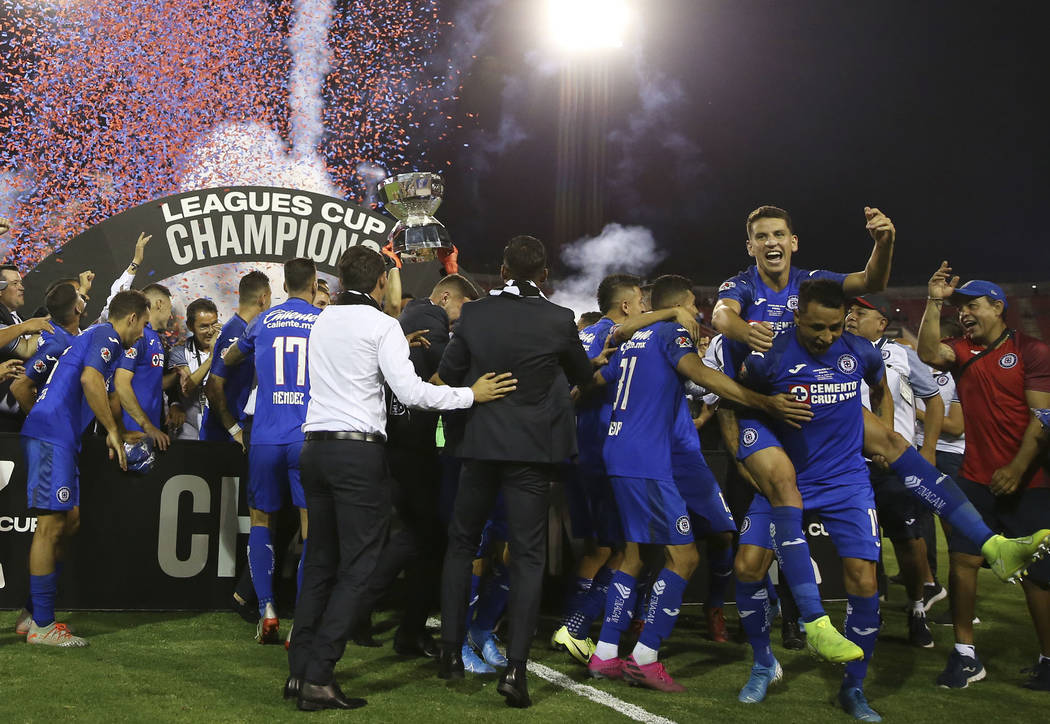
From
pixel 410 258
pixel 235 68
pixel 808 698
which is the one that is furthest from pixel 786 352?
pixel 235 68

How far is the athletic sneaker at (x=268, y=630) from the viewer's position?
5.38 meters

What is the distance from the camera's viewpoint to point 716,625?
19.6ft

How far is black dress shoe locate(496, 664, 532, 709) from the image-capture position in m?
4.11

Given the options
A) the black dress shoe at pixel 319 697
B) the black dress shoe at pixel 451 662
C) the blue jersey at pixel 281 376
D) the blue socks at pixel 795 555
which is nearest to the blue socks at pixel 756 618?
the blue socks at pixel 795 555

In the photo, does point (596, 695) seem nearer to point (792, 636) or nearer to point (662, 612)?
point (662, 612)

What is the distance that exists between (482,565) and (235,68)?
65.7 ft

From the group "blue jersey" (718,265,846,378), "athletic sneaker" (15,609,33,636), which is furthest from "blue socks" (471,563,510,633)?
"athletic sneaker" (15,609,33,636)

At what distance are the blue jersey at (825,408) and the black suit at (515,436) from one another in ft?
3.26

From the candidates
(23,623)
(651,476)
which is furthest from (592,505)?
(23,623)

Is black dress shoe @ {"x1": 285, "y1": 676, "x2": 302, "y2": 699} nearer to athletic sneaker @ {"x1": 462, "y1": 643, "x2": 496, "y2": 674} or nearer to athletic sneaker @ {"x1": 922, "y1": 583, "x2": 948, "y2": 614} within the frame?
athletic sneaker @ {"x1": 462, "y1": 643, "x2": 496, "y2": 674}

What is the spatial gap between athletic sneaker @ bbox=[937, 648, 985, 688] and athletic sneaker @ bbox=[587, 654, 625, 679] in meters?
1.74

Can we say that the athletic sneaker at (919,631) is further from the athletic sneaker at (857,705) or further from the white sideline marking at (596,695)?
the white sideline marking at (596,695)

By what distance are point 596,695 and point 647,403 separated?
1.46m

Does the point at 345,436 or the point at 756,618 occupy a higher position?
the point at 345,436
